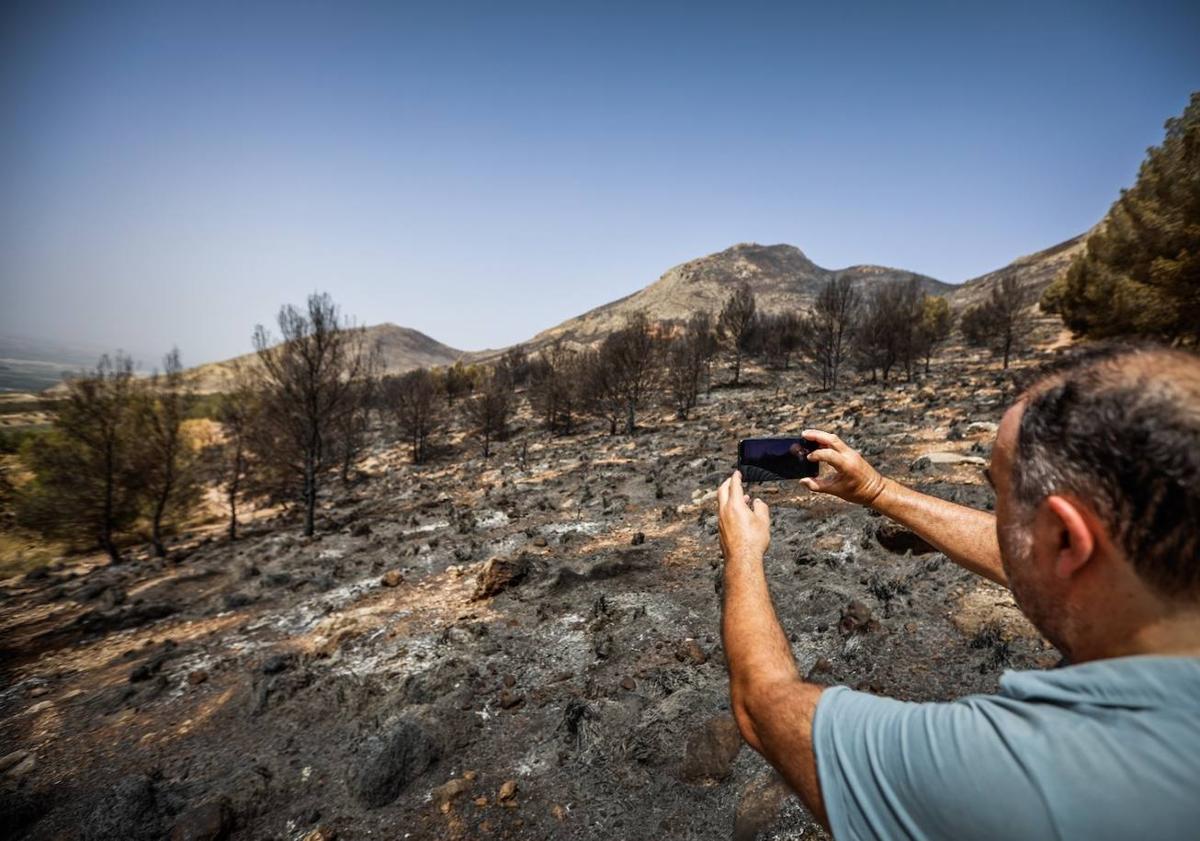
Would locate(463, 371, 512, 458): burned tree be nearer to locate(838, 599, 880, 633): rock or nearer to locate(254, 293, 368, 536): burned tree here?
locate(254, 293, 368, 536): burned tree

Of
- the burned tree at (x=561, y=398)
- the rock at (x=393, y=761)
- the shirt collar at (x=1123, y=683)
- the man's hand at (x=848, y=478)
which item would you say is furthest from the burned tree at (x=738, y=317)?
the shirt collar at (x=1123, y=683)

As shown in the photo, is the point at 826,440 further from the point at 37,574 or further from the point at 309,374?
the point at 37,574

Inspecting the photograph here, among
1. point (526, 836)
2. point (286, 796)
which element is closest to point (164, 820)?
point (286, 796)

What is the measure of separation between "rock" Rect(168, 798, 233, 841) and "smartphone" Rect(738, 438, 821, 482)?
5111 millimetres

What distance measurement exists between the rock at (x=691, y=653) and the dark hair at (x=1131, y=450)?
14.9 feet

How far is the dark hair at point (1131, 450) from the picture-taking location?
31.1 inches

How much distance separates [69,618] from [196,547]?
691 centimetres

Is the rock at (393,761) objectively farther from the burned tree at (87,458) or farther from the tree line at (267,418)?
the burned tree at (87,458)

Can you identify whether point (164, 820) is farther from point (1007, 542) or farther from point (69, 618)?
point (69, 618)

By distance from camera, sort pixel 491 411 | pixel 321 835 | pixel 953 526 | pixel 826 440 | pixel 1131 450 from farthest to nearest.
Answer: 1. pixel 491 411
2. pixel 321 835
3. pixel 826 440
4. pixel 953 526
5. pixel 1131 450

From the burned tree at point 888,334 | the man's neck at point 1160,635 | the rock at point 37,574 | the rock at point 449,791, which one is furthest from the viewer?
the burned tree at point 888,334

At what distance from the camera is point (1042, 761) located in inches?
28.8

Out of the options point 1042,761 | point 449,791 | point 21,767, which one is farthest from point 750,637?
point 21,767

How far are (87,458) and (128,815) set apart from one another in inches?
684
